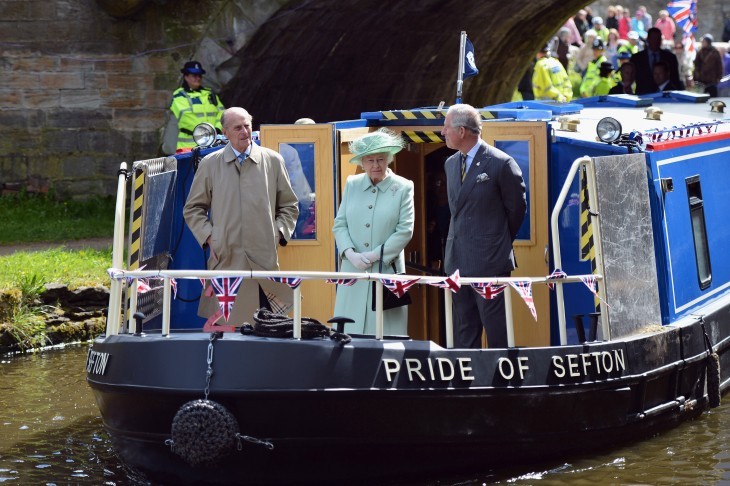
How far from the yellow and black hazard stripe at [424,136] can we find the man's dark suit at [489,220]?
0.89 m

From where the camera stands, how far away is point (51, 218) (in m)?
17.4

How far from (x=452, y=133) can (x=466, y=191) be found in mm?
366

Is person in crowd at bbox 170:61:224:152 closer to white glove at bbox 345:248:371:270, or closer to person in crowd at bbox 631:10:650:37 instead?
white glove at bbox 345:248:371:270

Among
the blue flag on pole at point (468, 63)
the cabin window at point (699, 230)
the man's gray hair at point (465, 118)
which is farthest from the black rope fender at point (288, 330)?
the cabin window at point (699, 230)

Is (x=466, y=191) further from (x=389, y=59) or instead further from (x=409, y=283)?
(x=389, y=59)

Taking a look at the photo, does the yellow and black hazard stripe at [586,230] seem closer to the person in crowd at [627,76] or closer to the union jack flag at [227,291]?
the union jack flag at [227,291]

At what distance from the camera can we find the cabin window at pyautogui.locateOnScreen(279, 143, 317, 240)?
962 centimetres

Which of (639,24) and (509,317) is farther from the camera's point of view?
(639,24)

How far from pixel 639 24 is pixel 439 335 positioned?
79.6 feet

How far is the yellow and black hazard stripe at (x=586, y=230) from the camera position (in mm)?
8727

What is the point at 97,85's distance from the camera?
17984 mm

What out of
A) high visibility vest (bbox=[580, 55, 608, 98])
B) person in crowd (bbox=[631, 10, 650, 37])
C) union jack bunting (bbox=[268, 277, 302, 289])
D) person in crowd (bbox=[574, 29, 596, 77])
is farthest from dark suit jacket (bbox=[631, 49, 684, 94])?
person in crowd (bbox=[631, 10, 650, 37])

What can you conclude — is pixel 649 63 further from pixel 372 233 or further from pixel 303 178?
pixel 372 233

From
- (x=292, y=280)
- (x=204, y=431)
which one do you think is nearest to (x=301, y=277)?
(x=292, y=280)
